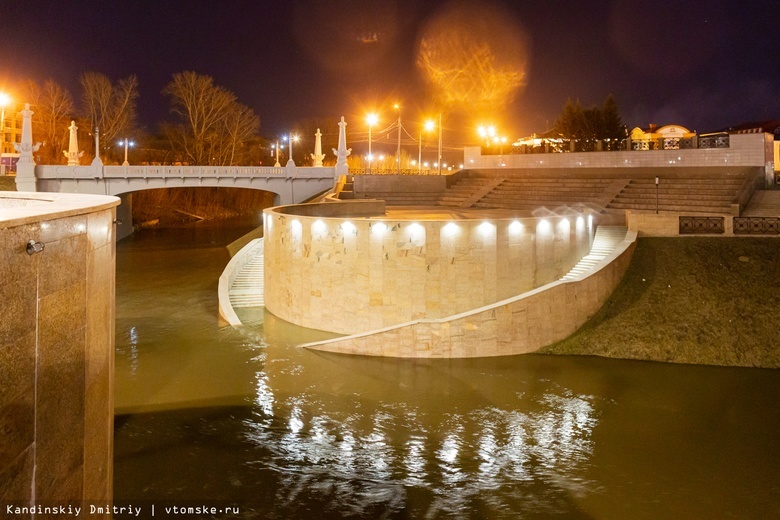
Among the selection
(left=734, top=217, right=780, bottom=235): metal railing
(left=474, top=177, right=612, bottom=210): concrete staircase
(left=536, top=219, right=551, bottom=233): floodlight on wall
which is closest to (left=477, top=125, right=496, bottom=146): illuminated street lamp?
(left=474, top=177, right=612, bottom=210): concrete staircase

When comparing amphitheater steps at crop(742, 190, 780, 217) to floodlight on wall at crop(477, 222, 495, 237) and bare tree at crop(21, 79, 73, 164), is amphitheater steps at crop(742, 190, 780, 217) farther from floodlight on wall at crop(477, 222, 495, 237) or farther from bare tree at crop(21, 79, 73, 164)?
bare tree at crop(21, 79, 73, 164)

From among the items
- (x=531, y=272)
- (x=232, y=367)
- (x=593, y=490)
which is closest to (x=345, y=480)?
(x=593, y=490)

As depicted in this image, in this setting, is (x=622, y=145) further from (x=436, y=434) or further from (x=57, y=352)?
(x=57, y=352)

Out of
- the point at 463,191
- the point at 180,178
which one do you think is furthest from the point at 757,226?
the point at 180,178

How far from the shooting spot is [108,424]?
8258 mm

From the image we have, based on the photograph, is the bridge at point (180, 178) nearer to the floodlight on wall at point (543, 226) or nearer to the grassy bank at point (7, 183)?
the grassy bank at point (7, 183)

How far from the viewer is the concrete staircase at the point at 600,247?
80.7ft

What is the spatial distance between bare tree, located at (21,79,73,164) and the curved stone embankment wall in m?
55.4

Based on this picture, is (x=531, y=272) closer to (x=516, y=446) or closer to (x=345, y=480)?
(x=516, y=446)

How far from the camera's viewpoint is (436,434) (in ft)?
52.2

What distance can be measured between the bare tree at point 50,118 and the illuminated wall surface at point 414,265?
52134 mm

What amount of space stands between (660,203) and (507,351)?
47.1 feet

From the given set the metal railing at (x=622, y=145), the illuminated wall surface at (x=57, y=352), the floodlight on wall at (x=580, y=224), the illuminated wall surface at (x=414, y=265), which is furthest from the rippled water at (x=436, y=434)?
the metal railing at (x=622, y=145)

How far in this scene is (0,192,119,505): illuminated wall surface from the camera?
5.85 meters
